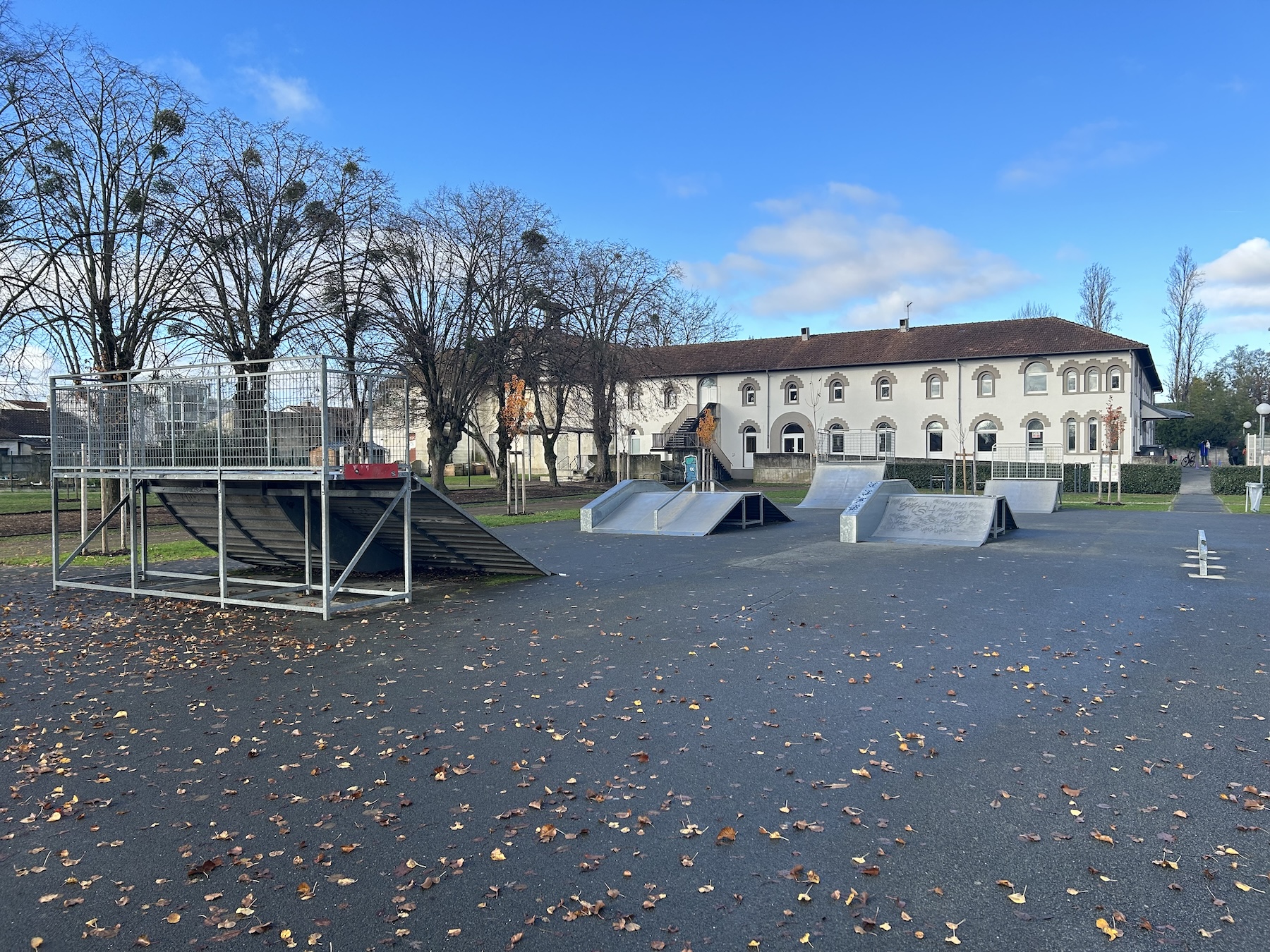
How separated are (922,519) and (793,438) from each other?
37.6 metres

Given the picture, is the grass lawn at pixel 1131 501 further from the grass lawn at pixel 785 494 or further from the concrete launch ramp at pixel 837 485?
the grass lawn at pixel 785 494

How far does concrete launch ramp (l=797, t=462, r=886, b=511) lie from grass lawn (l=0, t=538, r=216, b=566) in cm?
1834

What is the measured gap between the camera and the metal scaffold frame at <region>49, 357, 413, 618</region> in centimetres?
933

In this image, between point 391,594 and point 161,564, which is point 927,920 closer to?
point 391,594

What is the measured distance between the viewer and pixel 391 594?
10602 mm

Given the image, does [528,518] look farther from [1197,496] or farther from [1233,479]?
[1233,479]

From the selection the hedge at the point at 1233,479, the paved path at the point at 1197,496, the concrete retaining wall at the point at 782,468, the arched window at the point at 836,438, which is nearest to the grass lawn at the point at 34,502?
the concrete retaining wall at the point at 782,468

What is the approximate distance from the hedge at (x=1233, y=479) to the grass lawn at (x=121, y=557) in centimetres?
4015

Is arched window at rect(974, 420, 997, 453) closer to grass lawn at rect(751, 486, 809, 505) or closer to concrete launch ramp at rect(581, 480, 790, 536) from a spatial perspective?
grass lawn at rect(751, 486, 809, 505)

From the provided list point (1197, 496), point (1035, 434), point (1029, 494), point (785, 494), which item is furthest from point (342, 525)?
point (1035, 434)

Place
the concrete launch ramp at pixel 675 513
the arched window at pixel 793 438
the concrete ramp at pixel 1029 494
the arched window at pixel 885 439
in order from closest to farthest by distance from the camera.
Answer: the concrete launch ramp at pixel 675 513 → the concrete ramp at pixel 1029 494 → the arched window at pixel 885 439 → the arched window at pixel 793 438

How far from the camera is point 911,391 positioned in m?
51.5

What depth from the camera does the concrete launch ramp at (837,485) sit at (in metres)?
28.5

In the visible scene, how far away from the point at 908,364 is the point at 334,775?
50.7m
